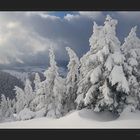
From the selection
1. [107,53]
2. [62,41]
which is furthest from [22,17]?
[107,53]

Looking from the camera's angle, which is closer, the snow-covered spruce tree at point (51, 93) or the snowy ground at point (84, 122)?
the snowy ground at point (84, 122)

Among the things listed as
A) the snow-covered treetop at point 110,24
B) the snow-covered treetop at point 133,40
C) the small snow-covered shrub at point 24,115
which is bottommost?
the small snow-covered shrub at point 24,115

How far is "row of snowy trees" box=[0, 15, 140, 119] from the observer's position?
11.6 metres

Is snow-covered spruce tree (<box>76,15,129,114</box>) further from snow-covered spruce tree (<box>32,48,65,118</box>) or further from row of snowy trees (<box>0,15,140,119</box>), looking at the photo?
snow-covered spruce tree (<box>32,48,65,118</box>)

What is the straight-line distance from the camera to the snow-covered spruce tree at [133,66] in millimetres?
11570

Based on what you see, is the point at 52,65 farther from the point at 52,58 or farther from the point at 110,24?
the point at 110,24

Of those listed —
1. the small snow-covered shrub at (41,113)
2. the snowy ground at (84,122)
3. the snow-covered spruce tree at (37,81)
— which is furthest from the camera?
the snow-covered spruce tree at (37,81)

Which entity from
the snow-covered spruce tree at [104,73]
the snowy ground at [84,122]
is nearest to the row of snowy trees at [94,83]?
the snow-covered spruce tree at [104,73]

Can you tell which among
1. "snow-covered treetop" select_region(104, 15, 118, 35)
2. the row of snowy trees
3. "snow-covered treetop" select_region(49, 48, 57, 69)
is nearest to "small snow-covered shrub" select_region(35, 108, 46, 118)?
the row of snowy trees

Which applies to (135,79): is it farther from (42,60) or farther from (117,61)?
(42,60)

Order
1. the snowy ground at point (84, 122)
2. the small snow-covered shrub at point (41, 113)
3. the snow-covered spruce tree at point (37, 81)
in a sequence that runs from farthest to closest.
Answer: the snow-covered spruce tree at point (37, 81) → the small snow-covered shrub at point (41, 113) → the snowy ground at point (84, 122)

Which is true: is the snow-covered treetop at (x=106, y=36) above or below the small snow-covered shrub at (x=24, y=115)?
above

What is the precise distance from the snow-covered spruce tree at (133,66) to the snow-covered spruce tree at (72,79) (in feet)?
2.59

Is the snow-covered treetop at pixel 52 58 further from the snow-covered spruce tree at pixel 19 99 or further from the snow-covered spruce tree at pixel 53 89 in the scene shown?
the snow-covered spruce tree at pixel 19 99
